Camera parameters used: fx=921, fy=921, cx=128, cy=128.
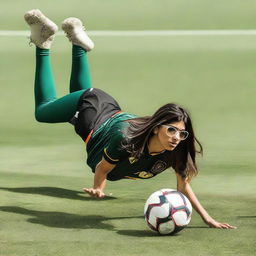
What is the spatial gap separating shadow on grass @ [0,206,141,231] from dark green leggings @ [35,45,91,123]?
1397 millimetres

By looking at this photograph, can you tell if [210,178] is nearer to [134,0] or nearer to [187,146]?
[187,146]

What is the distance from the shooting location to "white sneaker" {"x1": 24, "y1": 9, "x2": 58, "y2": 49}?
8930mm

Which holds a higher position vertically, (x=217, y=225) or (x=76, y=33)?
(x=76, y=33)

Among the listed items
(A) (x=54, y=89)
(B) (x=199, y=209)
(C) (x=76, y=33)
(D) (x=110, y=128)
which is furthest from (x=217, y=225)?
(C) (x=76, y=33)

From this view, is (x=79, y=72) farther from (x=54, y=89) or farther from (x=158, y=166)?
(x=158, y=166)

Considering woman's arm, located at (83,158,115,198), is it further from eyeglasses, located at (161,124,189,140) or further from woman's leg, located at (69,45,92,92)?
woman's leg, located at (69,45,92,92)

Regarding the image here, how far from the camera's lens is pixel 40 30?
29.2 feet

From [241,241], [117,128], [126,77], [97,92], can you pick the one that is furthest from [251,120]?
[241,241]

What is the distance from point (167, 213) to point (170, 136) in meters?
0.56

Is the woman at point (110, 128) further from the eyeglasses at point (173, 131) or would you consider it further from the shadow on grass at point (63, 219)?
the shadow on grass at point (63, 219)

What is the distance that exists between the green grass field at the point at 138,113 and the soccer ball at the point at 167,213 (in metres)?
0.09

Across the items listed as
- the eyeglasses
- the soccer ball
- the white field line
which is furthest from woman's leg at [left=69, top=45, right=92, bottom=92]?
the white field line

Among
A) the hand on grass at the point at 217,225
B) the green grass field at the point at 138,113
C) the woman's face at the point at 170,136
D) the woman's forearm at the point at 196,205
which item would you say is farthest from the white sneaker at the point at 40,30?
the hand on grass at the point at 217,225

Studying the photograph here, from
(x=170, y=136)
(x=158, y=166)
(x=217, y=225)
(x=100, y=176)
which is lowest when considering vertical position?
(x=217, y=225)
